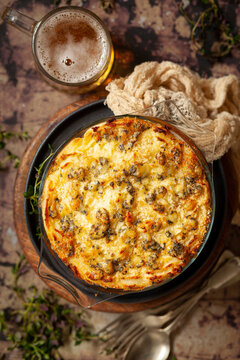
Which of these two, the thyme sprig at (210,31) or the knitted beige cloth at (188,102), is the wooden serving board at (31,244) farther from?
the thyme sprig at (210,31)

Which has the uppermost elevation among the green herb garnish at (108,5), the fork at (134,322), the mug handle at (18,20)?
the green herb garnish at (108,5)

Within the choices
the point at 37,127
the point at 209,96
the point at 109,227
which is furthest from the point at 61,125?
the point at 209,96

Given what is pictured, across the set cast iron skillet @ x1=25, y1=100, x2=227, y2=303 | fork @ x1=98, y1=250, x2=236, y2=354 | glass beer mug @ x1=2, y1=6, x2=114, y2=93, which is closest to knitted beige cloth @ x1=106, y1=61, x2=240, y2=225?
cast iron skillet @ x1=25, y1=100, x2=227, y2=303

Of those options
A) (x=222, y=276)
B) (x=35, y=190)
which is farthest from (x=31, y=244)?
(x=222, y=276)

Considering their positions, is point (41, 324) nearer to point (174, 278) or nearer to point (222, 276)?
point (174, 278)

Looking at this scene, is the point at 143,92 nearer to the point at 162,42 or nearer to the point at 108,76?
the point at 108,76

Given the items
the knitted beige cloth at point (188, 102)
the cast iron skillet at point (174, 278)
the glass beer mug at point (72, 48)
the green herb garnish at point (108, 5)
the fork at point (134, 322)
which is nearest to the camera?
the knitted beige cloth at point (188, 102)

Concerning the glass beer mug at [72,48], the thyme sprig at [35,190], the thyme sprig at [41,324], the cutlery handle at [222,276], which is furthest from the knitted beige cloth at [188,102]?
the thyme sprig at [41,324]
